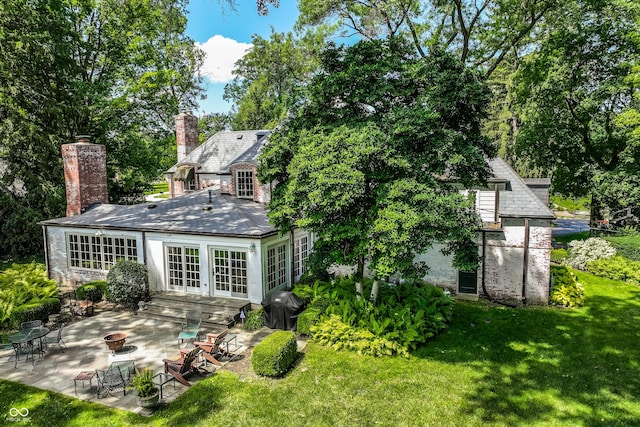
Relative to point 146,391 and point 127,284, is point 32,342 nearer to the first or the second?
point 127,284

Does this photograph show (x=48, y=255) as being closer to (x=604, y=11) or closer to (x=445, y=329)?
(x=445, y=329)

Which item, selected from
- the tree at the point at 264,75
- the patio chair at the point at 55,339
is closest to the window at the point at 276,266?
the patio chair at the point at 55,339

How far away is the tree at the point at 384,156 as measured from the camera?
10336 millimetres

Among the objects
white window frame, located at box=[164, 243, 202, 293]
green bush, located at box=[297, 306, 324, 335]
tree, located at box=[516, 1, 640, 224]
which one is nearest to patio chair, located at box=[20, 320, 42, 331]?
white window frame, located at box=[164, 243, 202, 293]

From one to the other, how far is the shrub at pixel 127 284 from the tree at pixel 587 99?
997 inches

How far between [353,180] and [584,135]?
2454 centimetres

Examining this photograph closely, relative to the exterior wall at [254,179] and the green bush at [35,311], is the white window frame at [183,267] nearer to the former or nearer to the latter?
the green bush at [35,311]

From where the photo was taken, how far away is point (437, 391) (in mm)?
9648

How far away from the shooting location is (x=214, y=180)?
26.2 meters

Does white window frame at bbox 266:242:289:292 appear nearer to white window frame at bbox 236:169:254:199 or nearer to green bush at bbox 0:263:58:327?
white window frame at bbox 236:169:254:199

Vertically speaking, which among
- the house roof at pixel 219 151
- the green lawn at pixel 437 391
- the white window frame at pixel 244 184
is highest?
the house roof at pixel 219 151

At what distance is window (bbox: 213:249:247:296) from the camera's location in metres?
14.8

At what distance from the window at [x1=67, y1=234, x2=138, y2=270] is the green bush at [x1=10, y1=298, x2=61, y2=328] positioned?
2894 millimetres

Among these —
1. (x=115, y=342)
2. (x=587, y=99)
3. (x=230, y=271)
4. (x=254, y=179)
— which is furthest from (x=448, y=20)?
(x=115, y=342)
